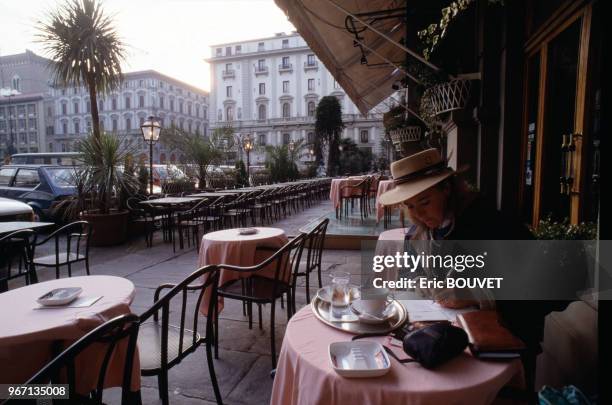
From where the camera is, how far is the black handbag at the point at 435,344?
1015 millimetres

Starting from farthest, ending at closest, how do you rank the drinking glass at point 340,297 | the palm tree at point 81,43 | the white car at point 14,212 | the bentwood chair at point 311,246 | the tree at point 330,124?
the tree at point 330,124
the palm tree at point 81,43
the white car at point 14,212
the bentwood chair at point 311,246
the drinking glass at point 340,297

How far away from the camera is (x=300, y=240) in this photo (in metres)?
2.64

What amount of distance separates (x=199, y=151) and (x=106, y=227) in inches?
188

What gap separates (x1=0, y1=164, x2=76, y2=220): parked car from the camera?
23.7 ft

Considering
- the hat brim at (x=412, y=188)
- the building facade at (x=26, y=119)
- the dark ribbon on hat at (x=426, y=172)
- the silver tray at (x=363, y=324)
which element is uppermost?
the building facade at (x=26, y=119)

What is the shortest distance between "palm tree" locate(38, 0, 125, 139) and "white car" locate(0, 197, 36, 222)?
4.11m


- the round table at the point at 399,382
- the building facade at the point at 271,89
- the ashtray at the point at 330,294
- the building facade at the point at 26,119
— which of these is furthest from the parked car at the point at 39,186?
the building facade at the point at 26,119

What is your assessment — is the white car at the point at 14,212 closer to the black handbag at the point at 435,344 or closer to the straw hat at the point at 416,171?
the straw hat at the point at 416,171

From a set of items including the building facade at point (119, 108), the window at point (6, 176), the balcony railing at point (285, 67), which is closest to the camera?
the window at point (6, 176)

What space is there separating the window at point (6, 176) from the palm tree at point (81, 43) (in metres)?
2.07

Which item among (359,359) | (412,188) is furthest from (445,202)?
(359,359)

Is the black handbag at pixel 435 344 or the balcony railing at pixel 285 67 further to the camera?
the balcony railing at pixel 285 67

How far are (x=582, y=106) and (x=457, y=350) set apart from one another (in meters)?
1.44

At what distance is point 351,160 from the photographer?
25.3 m
